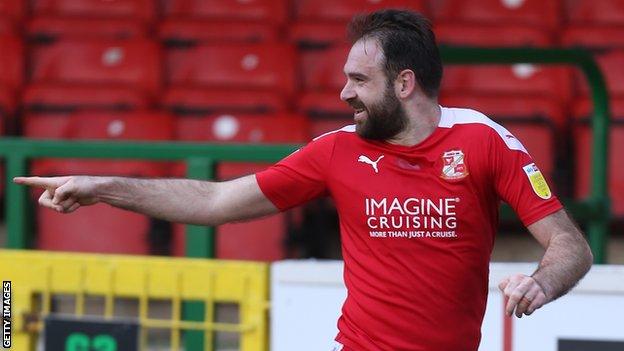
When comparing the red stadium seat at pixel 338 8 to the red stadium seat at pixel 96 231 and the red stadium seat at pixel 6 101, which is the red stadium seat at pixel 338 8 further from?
the red stadium seat at pixel 96 231

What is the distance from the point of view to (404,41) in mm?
3936

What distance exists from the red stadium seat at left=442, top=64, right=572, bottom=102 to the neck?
13.5 feet

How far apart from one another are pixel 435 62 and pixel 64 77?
5.03 metres

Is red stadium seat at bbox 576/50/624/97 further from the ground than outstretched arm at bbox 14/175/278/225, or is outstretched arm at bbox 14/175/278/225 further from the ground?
red stadium seat at bbox 576/50/624/97

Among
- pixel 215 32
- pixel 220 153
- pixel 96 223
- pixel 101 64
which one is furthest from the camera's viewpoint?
pixel 215 32

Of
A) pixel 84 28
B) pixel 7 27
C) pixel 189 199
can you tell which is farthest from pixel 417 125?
pixel 7 27

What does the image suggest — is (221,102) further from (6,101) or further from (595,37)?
(595,37)

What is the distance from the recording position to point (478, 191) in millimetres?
3922

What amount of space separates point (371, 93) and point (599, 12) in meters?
5.09

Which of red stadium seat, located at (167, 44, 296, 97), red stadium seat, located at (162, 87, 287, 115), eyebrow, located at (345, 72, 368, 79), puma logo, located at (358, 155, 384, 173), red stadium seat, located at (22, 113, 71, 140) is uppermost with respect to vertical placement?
red stadium seat, located at (167, 44, 296, 97)

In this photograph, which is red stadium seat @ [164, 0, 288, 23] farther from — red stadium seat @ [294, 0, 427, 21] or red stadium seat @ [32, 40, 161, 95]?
red stadium seat @ [32, 40, 161, 95]

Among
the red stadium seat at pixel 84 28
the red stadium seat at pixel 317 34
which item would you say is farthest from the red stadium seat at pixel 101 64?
the red stadium seat at pixel 317 34

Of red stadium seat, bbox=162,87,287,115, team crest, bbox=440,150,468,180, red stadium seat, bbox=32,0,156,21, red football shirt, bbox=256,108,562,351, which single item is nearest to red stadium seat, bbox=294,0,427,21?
red stadium seat, bbox=162,87,287,115

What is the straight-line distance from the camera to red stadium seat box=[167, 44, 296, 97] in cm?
841
